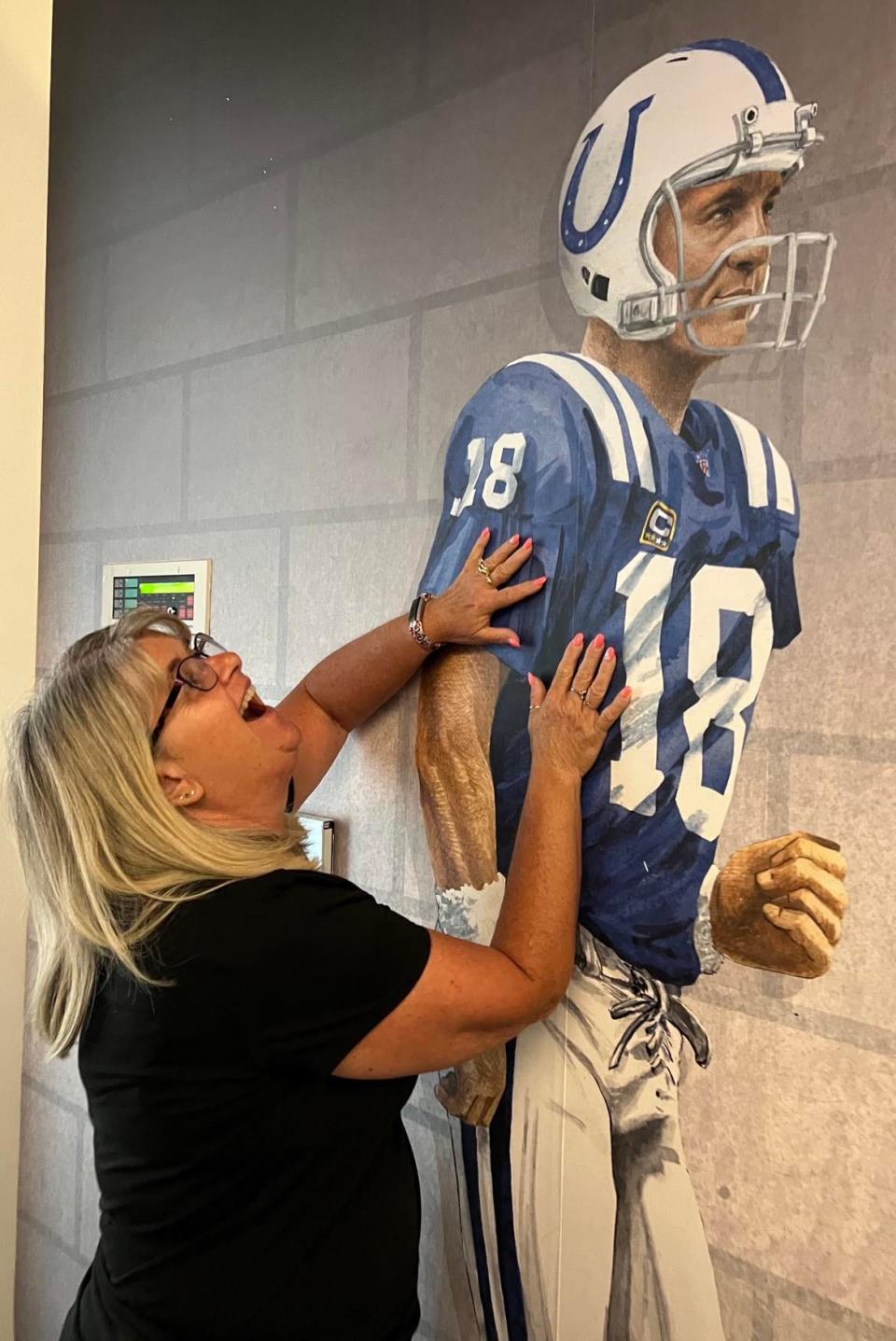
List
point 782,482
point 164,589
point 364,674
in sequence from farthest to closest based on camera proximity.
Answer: point 164,589
point 364,674
point 782,482

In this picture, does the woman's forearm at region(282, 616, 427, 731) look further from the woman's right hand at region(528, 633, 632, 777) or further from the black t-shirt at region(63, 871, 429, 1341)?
the black t-shirt at region(63, 871, 429, 1341)

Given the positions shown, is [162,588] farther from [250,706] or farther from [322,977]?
[322,977]

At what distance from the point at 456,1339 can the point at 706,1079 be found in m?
0.64

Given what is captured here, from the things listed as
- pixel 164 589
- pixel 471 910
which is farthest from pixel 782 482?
pixel 164 589

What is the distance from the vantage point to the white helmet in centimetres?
114

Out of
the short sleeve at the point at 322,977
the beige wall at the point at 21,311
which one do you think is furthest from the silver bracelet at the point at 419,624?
the beige wall at the point at 21,311

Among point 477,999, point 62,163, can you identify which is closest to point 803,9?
point 477,999

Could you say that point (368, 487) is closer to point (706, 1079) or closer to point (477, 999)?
point (477, 999)

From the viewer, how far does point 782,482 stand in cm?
115

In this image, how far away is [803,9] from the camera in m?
1.12

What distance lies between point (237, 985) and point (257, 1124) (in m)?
0.18

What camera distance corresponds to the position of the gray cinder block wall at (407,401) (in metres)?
1.09

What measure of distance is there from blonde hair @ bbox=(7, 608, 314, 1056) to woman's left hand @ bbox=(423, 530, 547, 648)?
0.35 meters

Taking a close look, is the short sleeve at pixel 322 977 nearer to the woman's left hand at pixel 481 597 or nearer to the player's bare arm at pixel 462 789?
the player's bare arm at pixel 462 789
